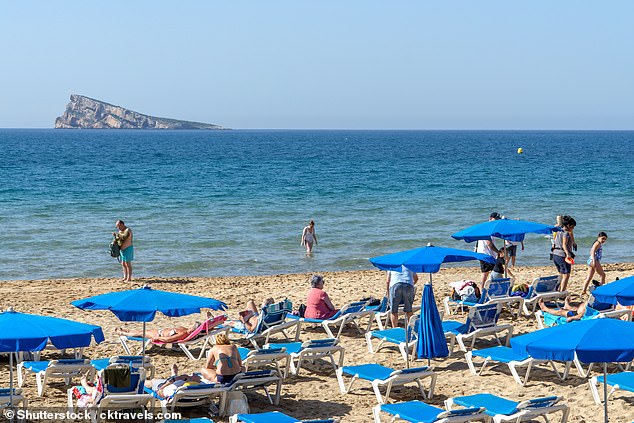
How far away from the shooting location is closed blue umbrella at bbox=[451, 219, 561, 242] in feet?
45.3

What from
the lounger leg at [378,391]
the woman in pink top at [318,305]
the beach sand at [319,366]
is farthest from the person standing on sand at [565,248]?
the lounger leg at [378,391]

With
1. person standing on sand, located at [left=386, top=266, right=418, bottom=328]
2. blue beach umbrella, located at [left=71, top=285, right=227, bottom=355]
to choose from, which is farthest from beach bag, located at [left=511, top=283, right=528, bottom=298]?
blue beach umbrella, located at [left=71, top=285, right=227, bottom=355]

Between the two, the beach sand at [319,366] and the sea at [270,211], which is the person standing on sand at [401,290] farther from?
the sea at [270,211]

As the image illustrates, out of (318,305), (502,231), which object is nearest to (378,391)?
(318,305)

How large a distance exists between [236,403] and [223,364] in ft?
1.45

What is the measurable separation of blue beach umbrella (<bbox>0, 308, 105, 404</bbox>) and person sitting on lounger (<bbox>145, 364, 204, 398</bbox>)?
949 millimetres

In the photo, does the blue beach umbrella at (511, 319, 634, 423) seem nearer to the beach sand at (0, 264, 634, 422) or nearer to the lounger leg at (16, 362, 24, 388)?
the beach sand at (0, 264, 634, 422)

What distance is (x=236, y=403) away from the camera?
934cm

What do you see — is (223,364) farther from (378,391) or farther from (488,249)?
(488,249)

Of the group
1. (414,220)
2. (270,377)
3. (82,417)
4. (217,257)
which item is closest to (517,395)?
(270,377)

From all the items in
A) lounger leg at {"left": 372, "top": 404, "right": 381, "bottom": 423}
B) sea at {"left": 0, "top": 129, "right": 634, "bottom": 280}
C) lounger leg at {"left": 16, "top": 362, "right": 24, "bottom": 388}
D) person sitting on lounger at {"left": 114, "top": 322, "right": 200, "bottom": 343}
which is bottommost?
sea at {"left": 0, "top": 129, "right": 634, "bottom": 280}

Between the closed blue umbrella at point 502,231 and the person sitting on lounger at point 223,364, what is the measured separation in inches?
206

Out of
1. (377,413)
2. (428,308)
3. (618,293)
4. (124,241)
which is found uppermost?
(618,293)

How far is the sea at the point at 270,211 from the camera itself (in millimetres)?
24031
